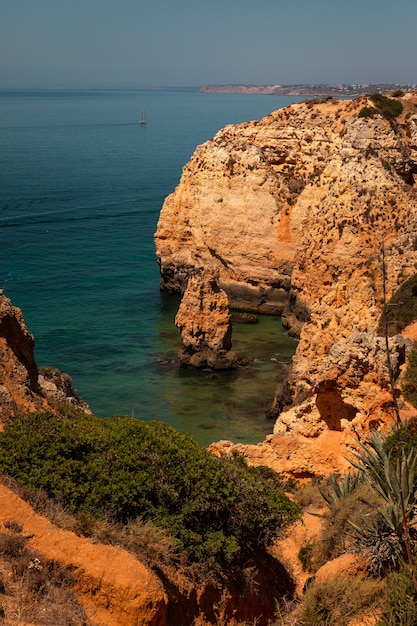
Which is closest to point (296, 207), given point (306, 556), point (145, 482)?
point (306, 556)

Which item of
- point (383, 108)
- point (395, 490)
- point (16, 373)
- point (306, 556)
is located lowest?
point (306, 556)

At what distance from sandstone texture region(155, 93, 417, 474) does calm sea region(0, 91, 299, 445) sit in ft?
10.3

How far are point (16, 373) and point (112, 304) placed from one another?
36.7 meters

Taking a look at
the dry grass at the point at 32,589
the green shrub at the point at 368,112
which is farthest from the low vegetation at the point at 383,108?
the dry grass at the point at 32,589

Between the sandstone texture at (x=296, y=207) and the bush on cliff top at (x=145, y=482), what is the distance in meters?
20.2

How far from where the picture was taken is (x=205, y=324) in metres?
41.8

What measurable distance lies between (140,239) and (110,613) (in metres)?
61.8

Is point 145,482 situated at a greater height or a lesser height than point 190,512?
greater

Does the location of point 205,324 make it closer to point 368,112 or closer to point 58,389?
point 368,112

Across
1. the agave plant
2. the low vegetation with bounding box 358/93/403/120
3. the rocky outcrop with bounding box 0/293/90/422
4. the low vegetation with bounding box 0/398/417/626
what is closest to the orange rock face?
the rocky outcrop with bounding box 0/293/90/422

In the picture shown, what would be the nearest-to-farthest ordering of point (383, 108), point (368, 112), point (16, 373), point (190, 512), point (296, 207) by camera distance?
point (190, 512) < point (16, 373) < point (368, 112) < point (383, 108) < point (296, 207)

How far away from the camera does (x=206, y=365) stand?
41.5 meters

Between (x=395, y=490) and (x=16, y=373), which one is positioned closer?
(x=395, y=490)

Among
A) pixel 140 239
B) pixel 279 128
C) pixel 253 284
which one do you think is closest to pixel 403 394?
pixel 253 284
